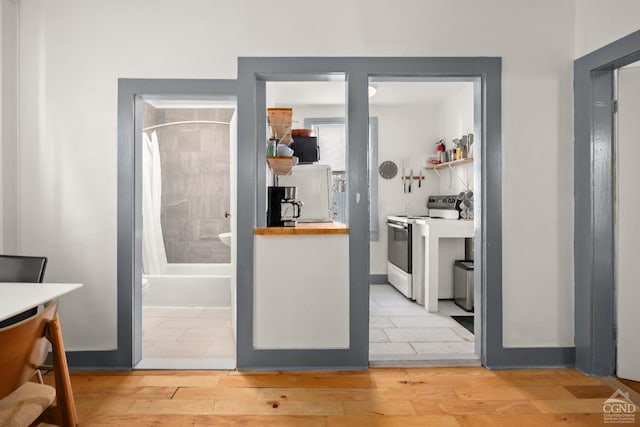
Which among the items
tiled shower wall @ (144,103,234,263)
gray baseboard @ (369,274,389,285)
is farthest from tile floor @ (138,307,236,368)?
gray baseboard @ (369,274,389,285)

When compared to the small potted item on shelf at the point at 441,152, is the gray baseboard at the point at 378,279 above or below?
below

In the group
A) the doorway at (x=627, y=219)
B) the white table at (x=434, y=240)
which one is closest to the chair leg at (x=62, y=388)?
the doorway at (x=627, y=219)

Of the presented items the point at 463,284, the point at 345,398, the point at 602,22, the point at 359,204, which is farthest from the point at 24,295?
the point at 463,284

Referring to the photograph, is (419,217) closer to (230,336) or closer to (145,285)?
(230,336)

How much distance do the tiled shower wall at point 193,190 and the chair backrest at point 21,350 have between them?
422 centimetres

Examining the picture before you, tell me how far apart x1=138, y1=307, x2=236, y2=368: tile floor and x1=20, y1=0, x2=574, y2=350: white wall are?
455 millimetres

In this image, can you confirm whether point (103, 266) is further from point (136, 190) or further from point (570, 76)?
point (570, 76)

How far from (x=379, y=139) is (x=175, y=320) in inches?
140

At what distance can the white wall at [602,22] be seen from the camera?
2.35m

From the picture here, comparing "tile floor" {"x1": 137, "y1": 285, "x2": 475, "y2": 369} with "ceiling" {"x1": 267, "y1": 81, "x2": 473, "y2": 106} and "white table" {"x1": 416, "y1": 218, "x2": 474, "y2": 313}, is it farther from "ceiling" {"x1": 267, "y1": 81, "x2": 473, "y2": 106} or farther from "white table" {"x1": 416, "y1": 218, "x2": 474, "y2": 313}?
"ceiling" {"x1": 267, "y1": 81, "x2": 473, "y2": 106}

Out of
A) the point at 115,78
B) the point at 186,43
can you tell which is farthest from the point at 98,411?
the point at 186,43

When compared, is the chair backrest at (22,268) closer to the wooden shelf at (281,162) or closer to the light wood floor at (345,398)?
the light wood floor at (345,398)

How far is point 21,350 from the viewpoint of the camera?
129 centimetres

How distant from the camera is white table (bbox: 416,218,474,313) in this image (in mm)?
4227
